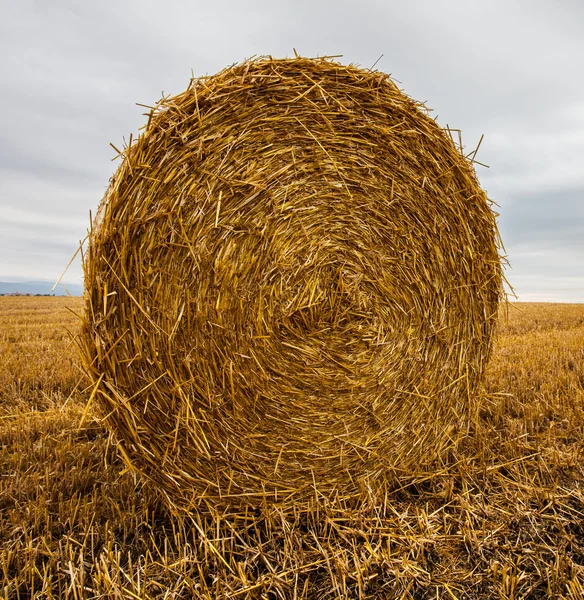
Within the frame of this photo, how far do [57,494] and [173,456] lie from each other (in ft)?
2.75

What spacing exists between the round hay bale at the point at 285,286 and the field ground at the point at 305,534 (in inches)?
8.7

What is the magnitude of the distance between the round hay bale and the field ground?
0.22 m

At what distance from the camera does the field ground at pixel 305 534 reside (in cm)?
205

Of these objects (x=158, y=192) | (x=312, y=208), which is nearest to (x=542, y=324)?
(x=312, y=208)

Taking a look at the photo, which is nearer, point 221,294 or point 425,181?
point 221,294

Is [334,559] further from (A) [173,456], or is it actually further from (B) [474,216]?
(B) [474,216]

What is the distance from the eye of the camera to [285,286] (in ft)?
8.03

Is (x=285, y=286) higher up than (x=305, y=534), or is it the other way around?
(x=285, y=286)

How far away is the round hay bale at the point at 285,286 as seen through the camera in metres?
2.22

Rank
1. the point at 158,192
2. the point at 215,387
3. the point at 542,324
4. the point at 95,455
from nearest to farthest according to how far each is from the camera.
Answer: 1. the point at 158,192
2. the point at 215,387
3. the point at 95,455
4. the point at 542,324

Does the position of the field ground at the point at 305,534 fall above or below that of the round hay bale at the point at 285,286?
below

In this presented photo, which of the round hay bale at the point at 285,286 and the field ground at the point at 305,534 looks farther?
the round hay bale at the point at 285,286

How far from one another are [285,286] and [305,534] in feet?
4.26

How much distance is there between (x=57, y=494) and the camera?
267 cm
